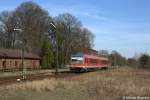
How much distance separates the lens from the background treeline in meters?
96.2

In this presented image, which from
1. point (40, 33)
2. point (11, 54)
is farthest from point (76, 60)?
point (40, 33)

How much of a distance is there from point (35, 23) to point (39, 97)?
81.1 metres

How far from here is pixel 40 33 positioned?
4055 inches

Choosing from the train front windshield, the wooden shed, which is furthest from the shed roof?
the train front windshield

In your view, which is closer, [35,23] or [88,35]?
[35,23]

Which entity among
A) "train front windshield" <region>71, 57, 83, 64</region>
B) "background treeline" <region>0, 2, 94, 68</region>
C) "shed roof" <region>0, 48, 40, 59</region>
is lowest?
"train front windshield" <region>71, 57, 83, 64</region>

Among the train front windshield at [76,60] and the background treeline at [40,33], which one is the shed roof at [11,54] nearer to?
the background treeline at [40,33]

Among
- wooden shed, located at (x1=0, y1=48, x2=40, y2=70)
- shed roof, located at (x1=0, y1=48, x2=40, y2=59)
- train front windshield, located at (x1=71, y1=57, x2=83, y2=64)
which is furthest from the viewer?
shed roof, located at (x1=0, y1=48, x2=40, y2=59)

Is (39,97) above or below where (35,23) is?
below

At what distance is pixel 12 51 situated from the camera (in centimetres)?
8494

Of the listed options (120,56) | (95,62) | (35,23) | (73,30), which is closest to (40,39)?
(35,23)

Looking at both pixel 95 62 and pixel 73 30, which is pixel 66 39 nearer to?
pixel 73 30

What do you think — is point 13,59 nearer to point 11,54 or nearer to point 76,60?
point 11,54

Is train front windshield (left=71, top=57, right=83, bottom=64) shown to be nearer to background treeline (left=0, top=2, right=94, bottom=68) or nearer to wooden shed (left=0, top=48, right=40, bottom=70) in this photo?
wooden shed (left=0, top=48, right=40, bottom=70)
